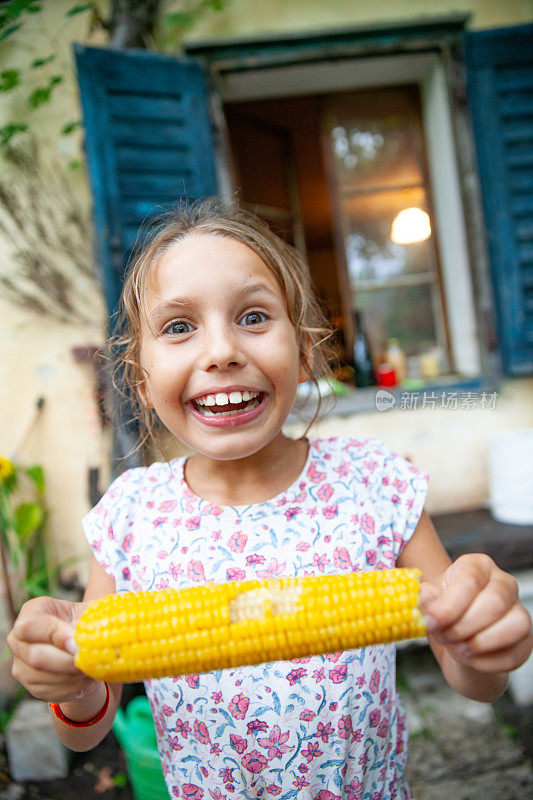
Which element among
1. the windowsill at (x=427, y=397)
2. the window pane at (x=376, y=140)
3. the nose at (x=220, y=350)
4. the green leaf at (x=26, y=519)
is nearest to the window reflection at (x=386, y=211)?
the window pane at (x=376, y=140)

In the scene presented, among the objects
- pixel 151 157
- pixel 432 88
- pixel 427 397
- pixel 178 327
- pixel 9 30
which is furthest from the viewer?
pixel 432 88

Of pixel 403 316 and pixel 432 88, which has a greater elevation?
pixel 432 88

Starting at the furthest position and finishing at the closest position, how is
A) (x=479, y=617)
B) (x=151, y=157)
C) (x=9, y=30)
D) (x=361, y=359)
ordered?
1. (x=361, y=359)
2. (x=151, y=157)
3. (x=9, y=30)
4. (x=479, y=617)

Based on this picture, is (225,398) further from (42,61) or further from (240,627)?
(42,61)

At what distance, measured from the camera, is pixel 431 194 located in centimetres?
364

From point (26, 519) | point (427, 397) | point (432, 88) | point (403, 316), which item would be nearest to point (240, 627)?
point (26, 519)

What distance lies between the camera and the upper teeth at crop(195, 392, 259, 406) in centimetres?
104

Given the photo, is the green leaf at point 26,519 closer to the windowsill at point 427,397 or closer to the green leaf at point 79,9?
the windowsill at point 427,397

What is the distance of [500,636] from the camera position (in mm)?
785

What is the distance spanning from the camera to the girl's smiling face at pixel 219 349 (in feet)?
3.35

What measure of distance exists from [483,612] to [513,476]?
7.83 feet

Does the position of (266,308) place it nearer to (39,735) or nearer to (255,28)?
(39,735)

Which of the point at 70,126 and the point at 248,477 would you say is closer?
the point at 248,477

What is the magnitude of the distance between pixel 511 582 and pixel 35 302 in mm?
3132
